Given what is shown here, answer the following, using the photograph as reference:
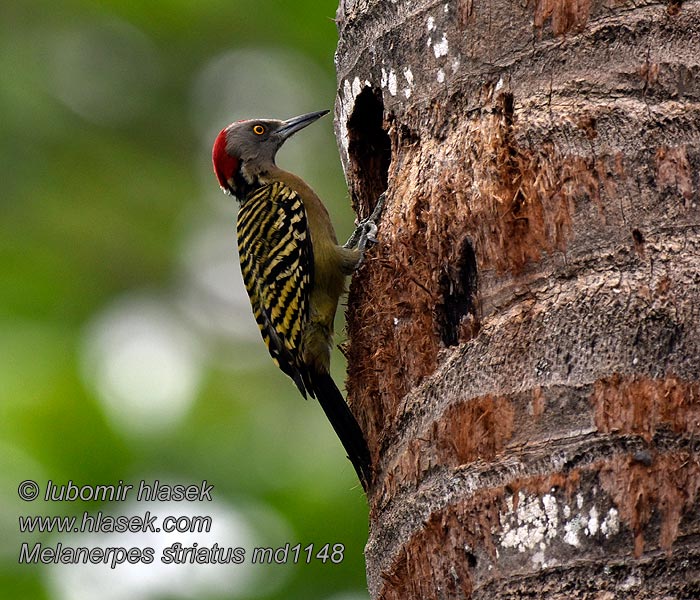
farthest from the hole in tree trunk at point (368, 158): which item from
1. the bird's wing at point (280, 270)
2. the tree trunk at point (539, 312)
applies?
the bird's wing at point (280, 270)

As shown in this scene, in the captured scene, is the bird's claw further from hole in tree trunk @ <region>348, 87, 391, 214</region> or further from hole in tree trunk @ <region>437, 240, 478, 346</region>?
hole in tree trunk @ <region>437, 240, 478, 346</region>

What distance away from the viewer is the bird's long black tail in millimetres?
4430

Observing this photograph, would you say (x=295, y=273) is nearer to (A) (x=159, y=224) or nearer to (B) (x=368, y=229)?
A: (B) (x=368, y=229)

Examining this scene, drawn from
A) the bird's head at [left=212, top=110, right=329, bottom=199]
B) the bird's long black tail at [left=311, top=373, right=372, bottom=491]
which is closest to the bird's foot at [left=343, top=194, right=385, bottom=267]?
the bird's long black tail at [left=311, top=373, right=372, bottom=491]

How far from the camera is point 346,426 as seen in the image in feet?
15.7

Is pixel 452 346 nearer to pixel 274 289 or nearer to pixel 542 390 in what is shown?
pixel 542 390

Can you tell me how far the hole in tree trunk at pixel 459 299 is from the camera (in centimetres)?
392

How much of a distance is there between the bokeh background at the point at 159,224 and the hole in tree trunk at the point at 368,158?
7.35 feet

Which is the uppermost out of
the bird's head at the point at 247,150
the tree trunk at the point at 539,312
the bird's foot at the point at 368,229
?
the bird's head at the point at 247,150

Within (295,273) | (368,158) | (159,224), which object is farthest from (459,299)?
(159,224)

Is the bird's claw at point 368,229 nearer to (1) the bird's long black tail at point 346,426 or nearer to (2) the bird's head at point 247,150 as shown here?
(1) the bird's long black tail at point 346,426

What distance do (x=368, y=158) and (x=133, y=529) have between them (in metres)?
3.05

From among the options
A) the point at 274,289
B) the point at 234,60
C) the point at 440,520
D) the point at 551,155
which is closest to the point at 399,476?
the point at 440,520

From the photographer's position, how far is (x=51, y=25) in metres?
9.59
